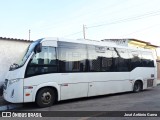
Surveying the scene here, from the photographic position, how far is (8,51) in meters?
13.7

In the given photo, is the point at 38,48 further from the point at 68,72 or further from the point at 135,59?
the point at 135,59

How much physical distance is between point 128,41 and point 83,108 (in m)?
22.5

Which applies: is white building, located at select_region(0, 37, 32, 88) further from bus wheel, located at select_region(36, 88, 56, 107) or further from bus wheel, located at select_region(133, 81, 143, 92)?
bus wheel, located at select_region(133, 81, 143, 92)

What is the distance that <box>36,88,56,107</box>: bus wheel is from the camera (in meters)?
8.81

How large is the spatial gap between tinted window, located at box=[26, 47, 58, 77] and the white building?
17.5ft

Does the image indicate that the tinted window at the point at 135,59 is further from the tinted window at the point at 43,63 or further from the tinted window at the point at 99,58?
the tinted window at the point at 43,63

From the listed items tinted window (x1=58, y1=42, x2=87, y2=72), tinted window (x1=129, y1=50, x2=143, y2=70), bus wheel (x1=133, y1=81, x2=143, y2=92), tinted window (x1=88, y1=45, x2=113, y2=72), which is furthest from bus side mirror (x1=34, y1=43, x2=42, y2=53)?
bus wheel (x1=133, y1=81, x2=143, y2=92)

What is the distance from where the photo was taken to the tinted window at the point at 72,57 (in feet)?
31.4

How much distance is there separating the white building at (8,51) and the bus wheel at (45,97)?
17.6 ft

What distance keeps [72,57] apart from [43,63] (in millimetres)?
1527

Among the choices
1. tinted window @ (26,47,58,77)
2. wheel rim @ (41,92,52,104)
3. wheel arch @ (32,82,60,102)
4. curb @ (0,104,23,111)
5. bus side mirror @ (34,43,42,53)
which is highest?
bus side mirror @ (34,43,42,53)

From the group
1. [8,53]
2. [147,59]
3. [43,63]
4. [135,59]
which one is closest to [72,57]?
Answer: [43,63]

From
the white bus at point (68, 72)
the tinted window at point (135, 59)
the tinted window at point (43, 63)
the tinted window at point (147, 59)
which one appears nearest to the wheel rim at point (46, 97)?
the white bus at point (68, 72)

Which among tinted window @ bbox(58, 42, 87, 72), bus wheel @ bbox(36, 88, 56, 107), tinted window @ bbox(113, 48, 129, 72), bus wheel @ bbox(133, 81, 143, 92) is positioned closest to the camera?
bus wheel @ bbox(36, 88, 56, 107)
